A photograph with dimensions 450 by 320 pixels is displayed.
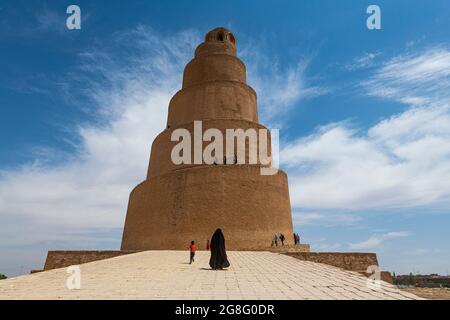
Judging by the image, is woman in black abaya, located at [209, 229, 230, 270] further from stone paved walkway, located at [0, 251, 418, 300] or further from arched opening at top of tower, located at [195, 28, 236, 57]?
arched opening at top of tower, located at [195, 28, 236, 57]

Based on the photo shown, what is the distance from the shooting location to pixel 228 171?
14.6 meters

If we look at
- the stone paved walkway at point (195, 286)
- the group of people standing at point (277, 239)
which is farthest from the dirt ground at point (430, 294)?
the group of people standing at point (277, 239)

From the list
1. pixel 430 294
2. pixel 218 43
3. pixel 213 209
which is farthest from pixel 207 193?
pixel 218 43

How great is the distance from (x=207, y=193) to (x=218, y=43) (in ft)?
33.4

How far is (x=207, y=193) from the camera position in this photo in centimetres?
1416

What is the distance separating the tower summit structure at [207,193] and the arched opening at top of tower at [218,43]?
244 cm

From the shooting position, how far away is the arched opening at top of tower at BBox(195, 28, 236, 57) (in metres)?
20.1

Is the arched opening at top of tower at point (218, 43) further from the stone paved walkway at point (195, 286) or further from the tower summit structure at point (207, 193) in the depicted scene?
the stone paved walkway at point (195, 286)
